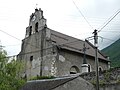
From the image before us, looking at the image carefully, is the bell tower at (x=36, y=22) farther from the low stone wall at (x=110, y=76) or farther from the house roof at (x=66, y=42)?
the low stone wall at (x=110, y=76)

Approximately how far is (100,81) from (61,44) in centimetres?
1522

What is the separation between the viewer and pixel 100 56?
44.4 metres

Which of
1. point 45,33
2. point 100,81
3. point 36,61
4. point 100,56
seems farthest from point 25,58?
point 100,81

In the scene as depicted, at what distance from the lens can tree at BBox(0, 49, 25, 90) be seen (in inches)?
891

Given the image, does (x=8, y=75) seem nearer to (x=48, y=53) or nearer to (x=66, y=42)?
(x=48, y=53)

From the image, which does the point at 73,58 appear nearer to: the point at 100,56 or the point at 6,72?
the point at 100,56

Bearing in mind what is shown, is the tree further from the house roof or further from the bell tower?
the bell tower

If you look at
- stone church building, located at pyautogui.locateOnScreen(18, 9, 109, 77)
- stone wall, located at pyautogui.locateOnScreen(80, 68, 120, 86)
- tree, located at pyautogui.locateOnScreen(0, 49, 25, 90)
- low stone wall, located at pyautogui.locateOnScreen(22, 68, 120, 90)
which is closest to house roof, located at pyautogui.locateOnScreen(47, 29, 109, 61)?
stone church building, located at pyautogui.locateOnScreen(18, 9, 109, 77)

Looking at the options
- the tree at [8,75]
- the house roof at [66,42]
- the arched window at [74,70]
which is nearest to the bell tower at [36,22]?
the house roof at [66,42]

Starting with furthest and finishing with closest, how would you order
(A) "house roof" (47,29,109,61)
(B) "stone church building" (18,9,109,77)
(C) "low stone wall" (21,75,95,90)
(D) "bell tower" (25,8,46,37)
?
1. (D) "bell tower" (25,8,46,37)
2. (A) "house roof" (47,29,109,61)
3. (B) "stone church building" (18,9,109,77)
4. (C) "low stone wall" (21,75,95,90)

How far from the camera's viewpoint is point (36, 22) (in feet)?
133

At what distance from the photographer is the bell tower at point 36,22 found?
39.1 metres

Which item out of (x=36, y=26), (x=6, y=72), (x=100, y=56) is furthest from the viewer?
(x=100, y=56)

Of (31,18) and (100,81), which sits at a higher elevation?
(31,18)
